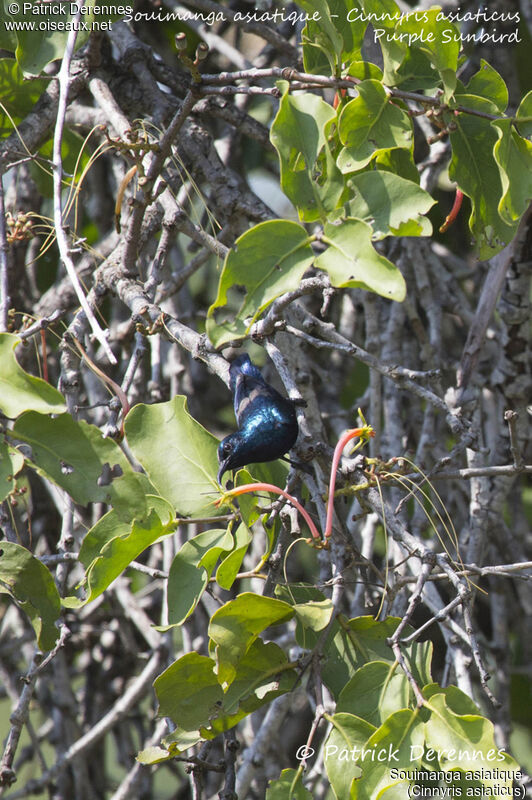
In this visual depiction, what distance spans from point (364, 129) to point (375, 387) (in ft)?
2.94

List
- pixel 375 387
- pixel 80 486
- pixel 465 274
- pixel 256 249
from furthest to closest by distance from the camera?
pixel 465 274 < pixel 375 387 < pixel 80 486 < pixel 256 249

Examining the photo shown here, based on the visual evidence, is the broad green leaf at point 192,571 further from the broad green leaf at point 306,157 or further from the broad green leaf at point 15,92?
the broad green leaf at point 15,92

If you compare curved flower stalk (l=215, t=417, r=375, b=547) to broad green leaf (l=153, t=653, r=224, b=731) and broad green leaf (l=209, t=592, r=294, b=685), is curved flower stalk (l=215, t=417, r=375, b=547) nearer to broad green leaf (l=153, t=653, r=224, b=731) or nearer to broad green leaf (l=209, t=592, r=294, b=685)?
broad green leaf (l=209, t=592, r=294, b=685)

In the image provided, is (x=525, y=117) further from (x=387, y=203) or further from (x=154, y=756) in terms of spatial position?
(x=154, y=756)

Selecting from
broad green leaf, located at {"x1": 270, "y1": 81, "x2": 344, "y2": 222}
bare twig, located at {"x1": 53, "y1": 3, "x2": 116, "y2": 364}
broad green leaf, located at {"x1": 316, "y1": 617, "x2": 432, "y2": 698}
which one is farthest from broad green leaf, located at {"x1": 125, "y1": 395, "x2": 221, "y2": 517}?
broad green leaf, located at {"x1": 270, "y1": 81, "x2": 344, "y2": 222}

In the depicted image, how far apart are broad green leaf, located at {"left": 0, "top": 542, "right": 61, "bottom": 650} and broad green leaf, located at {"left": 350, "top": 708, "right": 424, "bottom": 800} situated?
1.54 ft

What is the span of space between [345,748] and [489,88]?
996 mm

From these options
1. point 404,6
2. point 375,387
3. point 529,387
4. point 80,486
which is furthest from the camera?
point 404,6

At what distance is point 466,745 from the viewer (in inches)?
39.5

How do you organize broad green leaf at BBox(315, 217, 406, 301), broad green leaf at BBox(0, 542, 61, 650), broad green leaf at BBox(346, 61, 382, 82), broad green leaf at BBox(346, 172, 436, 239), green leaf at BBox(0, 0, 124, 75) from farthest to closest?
green leaf at BBox(0, 0, 124, 75) < broad green leaf at BBox(346, 61, 382, 82) < broad green leaf at BBox(0, 542, 61, 650) < broad green leaf at BBox(346, 172, 436, 239) < broad green leaf at BBox(315, 217, 406, 301)

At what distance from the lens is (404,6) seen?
2.37 meters

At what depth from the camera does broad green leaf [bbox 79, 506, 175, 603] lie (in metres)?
1.09

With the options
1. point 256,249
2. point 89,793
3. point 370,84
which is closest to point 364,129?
point 370,84

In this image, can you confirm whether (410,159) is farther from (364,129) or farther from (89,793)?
(89,793)
